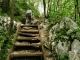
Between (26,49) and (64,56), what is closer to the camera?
(64,56)

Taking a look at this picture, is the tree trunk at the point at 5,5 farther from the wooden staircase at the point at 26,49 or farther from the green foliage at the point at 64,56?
the green foliage at the point at 64,56

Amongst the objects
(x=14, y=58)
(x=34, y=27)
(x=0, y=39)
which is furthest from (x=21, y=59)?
(x=34, y=27)

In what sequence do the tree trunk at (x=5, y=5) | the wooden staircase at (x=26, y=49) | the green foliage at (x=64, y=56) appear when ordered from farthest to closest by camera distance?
1. the tree trunk at (x=5, y=5)
2. the green foliage at (x=64, y=56)
3. the wooden staircase at (x=26, y=49)

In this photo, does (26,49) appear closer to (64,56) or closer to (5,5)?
(64,56)

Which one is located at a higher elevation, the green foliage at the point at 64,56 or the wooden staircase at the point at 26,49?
the wooden staircase at the point at 26,49

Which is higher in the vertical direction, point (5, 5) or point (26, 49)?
point (5, 5)

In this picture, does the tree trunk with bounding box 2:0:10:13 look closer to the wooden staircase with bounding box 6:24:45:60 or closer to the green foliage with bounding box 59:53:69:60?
the wooden staircase with bounding box 6:24:45:60

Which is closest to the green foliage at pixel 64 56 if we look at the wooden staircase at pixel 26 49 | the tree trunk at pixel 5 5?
the wooden staircase at pixel 26 49

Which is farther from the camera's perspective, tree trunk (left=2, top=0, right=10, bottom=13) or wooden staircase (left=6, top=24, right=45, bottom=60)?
tree trunk (left=2, top=0, right=10, bottom=13)

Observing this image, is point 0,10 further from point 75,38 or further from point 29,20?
point 75,38

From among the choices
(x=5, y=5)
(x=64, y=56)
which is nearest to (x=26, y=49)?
(x=64, y=56)

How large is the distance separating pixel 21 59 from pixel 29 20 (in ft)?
25.5

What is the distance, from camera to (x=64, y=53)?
6668 millimetres

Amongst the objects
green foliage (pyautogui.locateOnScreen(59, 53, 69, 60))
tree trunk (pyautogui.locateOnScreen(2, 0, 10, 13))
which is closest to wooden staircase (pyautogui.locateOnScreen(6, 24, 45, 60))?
green foliage (pyautogui.locateOnScreen(59, 53, 69, 60))
